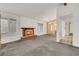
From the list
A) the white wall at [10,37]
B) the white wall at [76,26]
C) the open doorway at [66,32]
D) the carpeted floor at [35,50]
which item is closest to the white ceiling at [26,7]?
the white wall at [10,37]

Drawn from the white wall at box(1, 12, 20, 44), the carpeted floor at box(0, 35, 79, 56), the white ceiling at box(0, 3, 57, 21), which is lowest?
the carpeted floor at box(0, 35, 79, 56)

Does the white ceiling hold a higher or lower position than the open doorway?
higher

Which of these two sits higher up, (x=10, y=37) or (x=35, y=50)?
(x=10, y=37)

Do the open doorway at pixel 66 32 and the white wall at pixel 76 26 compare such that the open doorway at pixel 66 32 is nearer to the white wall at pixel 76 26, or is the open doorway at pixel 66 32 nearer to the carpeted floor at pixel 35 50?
the white wall at pixel 76 26

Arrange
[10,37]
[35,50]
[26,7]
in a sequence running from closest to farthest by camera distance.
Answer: [26,7], [35,50], [10,37]

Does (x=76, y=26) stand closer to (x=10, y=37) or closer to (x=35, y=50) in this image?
(x=35, y=50)

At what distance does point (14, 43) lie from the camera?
505cm

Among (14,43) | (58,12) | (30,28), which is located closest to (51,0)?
(14,43)

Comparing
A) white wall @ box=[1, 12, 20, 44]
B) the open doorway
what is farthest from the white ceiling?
the open doorway

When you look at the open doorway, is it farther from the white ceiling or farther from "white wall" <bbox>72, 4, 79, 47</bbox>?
the white ceiling

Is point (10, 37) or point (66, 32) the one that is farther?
point (66, 32)

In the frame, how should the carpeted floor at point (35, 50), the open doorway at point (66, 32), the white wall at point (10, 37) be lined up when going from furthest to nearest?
1. the open doorway at point (66, 32)
2. the white wall at point (10, 37)
3. the carpeted floor at point (35, 50)

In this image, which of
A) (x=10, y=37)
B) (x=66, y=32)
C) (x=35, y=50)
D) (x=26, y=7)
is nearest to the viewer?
(x=26, y=7)

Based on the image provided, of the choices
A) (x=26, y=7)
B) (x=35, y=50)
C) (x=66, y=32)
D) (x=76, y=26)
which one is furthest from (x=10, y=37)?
(x=66, y=32)
